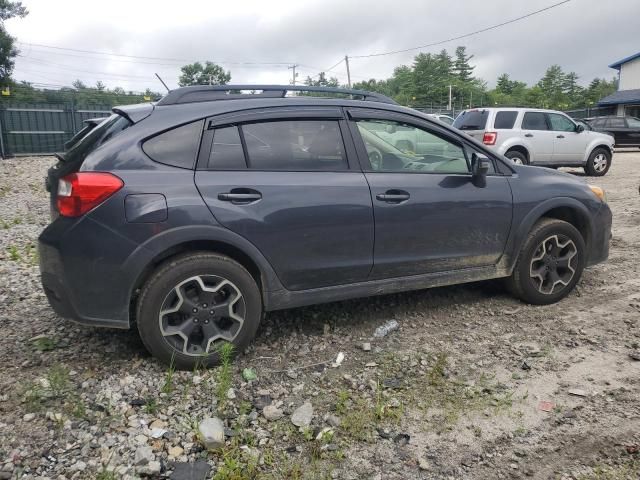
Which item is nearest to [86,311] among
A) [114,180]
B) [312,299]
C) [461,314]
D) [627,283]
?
[114,180]

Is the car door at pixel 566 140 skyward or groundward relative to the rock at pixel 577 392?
skyward

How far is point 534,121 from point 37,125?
1651 centimetres

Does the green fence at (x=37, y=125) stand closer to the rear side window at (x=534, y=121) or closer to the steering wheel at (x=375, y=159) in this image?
the rear side window at (x=534, y=121)

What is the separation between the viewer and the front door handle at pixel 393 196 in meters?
3.65

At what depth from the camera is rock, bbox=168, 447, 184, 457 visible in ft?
8.39

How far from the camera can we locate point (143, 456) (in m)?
2.48

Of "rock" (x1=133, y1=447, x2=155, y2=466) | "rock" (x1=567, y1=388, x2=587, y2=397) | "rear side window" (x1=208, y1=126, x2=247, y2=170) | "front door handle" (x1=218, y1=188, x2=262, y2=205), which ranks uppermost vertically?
"rear side window" (x1=208, y1=126, x2=247, y2=170)

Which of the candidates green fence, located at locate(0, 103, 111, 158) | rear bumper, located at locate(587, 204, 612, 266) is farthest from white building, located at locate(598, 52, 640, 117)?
rear bumper, located at locate(587, 204, 612, 266)

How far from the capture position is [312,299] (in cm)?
358

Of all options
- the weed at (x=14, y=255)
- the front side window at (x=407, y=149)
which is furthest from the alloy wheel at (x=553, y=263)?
the weed at (x=14, y=255)

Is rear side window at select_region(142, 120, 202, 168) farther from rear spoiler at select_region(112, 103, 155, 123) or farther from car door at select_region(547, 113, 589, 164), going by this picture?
car door at select_region(547, 113, 589, 164)

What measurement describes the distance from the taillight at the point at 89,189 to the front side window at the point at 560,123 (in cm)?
1292

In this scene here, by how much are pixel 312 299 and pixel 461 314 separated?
4.60 feet

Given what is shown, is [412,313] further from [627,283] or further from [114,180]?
[114,180]
